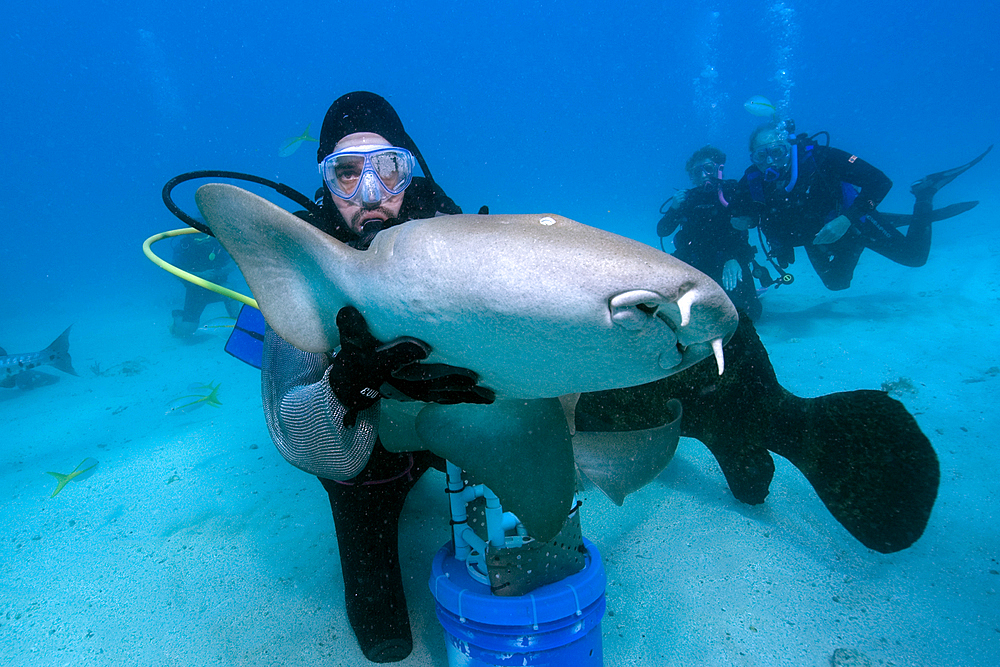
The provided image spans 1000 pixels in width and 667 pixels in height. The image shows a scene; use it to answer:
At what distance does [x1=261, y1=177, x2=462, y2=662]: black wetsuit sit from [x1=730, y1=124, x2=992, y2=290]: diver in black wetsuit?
24.3ft

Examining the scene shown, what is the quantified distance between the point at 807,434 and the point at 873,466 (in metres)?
0.38

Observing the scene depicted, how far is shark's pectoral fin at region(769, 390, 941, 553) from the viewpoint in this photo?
2.32 metres

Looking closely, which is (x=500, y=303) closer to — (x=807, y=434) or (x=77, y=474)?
(x=807, y=434)

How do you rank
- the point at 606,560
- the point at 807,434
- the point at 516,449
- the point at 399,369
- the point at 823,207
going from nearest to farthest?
the point at 399,369
the point at 516,449
the point at 807,434
the point at 606,560
the point at 823,207

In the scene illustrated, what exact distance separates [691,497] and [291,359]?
11.1 ft

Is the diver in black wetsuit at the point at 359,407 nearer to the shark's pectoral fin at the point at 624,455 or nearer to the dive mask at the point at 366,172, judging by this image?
the dive mask at the point at 366,172

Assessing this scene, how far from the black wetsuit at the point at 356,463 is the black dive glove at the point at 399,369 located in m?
0.47

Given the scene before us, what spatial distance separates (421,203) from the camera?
3.10 metres

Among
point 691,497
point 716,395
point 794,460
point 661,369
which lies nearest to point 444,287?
point 661,369

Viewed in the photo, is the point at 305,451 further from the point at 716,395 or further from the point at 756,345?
the point at 756,345

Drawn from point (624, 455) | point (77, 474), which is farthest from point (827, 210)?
point (77, 474)

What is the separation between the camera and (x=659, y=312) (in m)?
0.96

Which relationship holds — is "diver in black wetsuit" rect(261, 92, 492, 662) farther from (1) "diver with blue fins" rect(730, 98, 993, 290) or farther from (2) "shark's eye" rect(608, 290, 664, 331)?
(1) "diver with blue fins" rect(730, 98, 993, 290)

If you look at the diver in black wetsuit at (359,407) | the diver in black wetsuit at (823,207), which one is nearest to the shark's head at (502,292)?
the diver in black wetsuit at (359,407)
